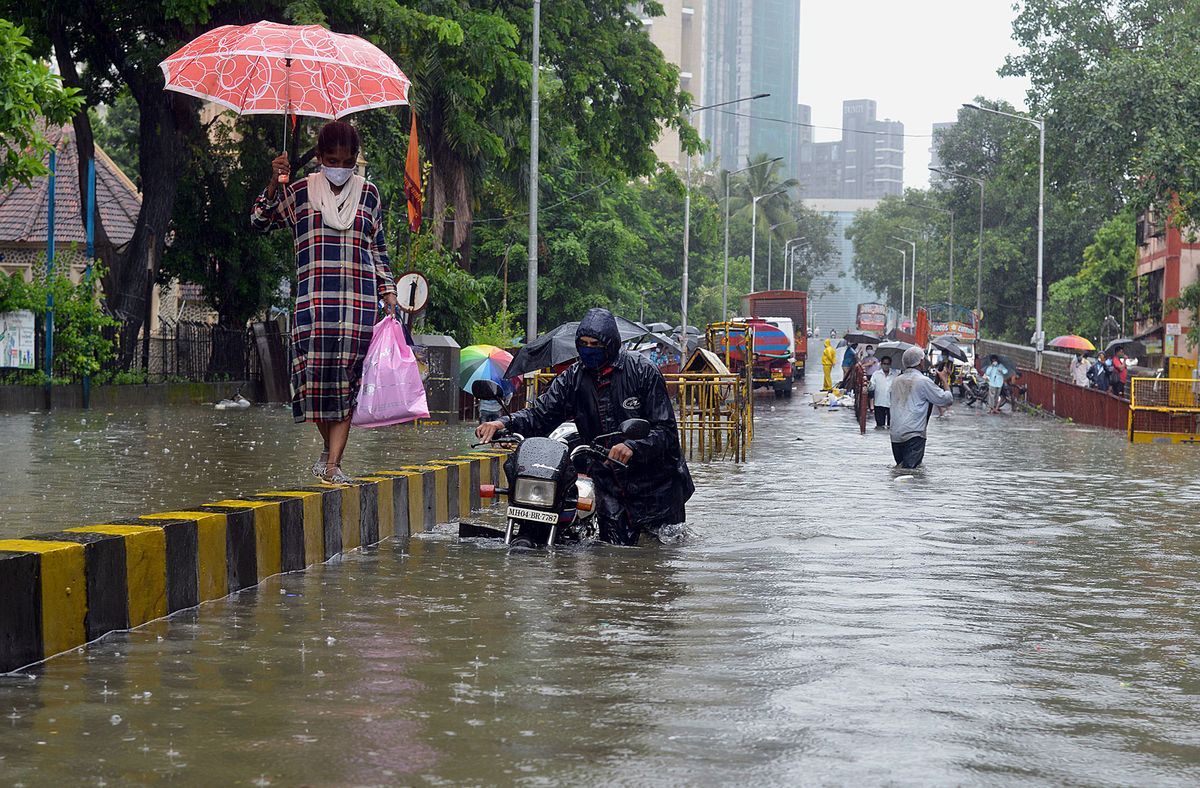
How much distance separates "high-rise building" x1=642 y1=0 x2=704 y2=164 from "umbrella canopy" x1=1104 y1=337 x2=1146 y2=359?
5553cm

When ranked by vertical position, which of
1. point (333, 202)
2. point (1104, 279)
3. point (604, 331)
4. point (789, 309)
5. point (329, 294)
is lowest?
point (604, 331)

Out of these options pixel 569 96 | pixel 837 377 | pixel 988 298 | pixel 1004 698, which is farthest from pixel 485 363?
pixel 988 298

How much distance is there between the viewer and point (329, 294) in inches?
381

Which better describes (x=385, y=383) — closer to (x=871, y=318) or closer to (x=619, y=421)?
(x=619, y=421)

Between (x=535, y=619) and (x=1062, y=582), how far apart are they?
324 centimetres

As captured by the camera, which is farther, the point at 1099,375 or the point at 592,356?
the point at 1099,375

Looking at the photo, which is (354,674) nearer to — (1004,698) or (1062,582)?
(1004,698)

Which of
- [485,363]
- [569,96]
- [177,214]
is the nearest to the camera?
[485,363]

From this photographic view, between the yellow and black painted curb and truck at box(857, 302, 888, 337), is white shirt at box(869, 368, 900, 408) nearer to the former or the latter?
the yellow and black painted curb

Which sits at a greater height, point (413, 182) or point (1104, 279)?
point (1104, 279)

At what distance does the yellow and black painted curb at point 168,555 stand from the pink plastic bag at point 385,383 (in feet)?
1.43

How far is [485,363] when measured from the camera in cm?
2502

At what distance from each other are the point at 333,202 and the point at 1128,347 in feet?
153

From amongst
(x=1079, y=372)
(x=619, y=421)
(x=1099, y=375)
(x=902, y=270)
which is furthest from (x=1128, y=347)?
(x=902, y=270)
